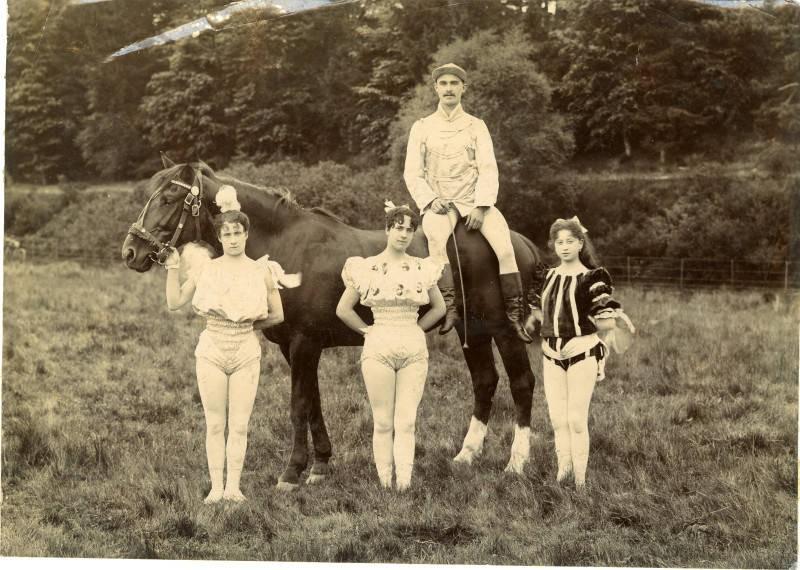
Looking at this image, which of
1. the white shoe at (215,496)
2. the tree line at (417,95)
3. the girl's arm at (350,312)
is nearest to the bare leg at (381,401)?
the girl's arm at (350,312)

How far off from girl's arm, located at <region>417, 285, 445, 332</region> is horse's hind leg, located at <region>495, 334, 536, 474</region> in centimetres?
74

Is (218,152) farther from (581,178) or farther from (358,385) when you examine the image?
(581,178)

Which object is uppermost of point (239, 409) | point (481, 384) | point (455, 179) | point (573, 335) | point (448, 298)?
point (455, 179)

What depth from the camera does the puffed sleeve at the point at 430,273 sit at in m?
6.57

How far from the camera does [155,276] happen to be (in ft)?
35.3

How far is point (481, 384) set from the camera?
745 centimetres

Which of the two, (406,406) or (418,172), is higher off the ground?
(418,172)

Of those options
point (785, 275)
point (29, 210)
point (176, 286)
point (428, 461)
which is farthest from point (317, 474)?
point (785, 275)

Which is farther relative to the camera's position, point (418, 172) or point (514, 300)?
point (418, 172)

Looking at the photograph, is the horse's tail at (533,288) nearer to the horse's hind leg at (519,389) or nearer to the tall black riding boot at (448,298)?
the horse's hind leg at (519,389)

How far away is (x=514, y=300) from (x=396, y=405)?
1.34 m

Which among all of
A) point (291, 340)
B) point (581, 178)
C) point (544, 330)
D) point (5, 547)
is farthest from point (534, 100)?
point (5, 547)

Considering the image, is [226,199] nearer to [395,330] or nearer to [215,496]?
[395,330]

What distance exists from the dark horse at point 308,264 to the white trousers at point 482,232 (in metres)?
0.08
